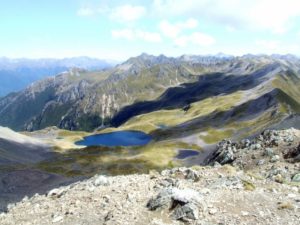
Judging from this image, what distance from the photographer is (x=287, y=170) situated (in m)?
37.1

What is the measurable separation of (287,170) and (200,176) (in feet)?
38.0

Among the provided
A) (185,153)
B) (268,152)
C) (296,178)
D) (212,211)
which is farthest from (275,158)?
(185,153)

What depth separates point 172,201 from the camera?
957 inches

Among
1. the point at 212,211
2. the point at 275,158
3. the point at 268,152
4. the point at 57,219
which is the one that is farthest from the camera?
the point at 268,152

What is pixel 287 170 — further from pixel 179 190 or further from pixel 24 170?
pixel 24 170

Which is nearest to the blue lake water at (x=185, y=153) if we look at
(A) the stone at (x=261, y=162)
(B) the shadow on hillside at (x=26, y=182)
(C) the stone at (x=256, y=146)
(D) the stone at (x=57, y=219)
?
(B) the shadow on hillside at (x=26, y=182)

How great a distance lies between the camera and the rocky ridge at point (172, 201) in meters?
23.1

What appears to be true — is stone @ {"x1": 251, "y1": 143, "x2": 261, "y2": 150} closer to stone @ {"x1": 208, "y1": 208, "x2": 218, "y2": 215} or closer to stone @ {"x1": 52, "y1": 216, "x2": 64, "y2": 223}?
stone @ {"x1": 208, "y1": 208, "x2": 218, "y2": 215}

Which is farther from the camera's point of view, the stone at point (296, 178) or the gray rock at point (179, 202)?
the stone at point (296, 178)

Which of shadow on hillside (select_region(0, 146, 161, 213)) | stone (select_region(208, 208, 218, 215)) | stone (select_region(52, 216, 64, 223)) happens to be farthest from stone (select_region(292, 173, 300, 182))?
shadow on hillside (select_region(0, 146, 161, 213))

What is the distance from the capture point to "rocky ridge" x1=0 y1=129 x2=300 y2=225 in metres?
23.1

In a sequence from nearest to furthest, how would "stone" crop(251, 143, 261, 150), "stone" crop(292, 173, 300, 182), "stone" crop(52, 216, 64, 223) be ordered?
"stone" crop(52, 216, 64, 223) < "stone" crop(292, 173, 300, 182) < "stone" crop(251, 143, 261, 150)

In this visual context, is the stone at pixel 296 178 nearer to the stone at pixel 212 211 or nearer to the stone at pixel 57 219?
the stone at pixel 212 211

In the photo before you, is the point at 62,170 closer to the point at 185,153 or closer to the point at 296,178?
the point at 185,153
